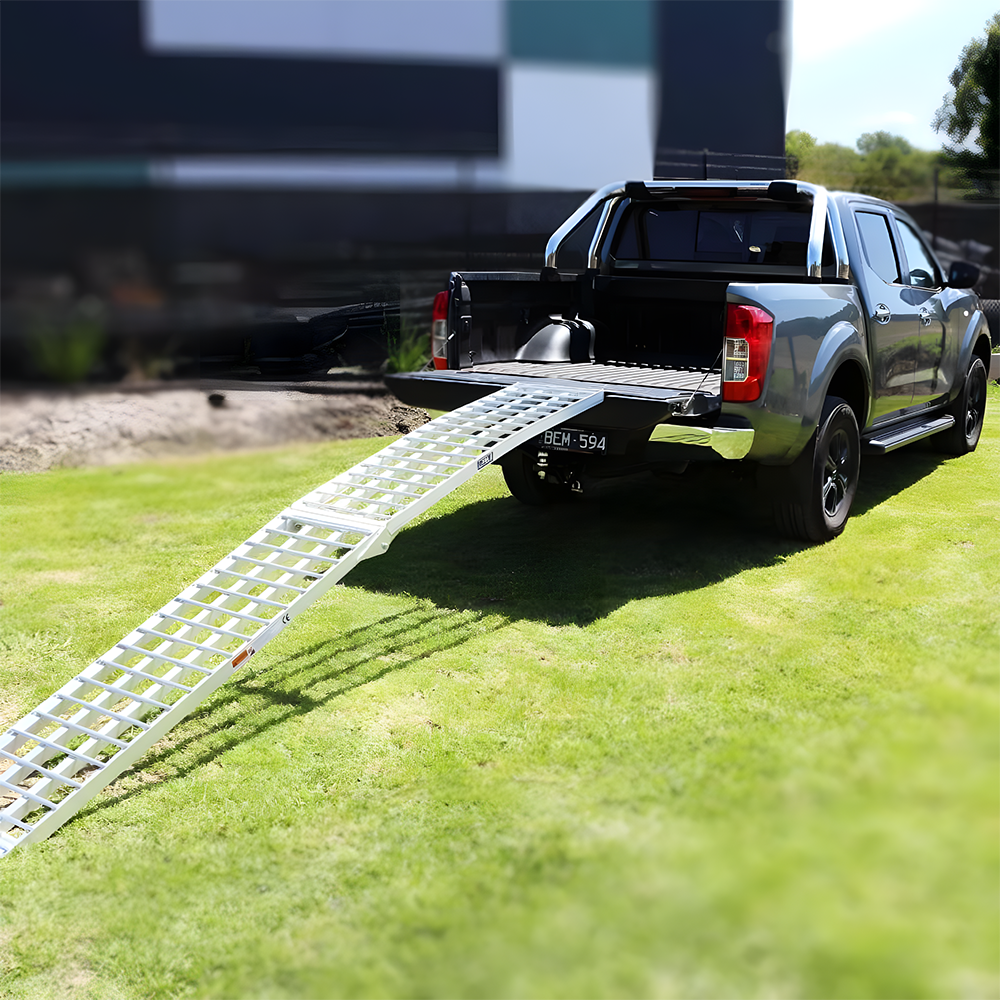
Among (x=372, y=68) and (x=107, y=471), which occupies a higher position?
(x=372, y=68)

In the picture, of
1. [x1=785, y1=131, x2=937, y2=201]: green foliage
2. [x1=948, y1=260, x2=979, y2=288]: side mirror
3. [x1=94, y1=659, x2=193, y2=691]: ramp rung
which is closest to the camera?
[x1=94, y1=659, x2=193, y2=691]: ramp rung

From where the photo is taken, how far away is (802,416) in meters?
5.76

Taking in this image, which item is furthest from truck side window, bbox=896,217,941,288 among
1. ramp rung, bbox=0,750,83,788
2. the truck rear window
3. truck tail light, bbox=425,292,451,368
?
ramp rung, bbox=0,750,83,788

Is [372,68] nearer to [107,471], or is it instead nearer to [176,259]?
[176,259]

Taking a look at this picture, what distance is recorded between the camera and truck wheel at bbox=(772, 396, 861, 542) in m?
6.01

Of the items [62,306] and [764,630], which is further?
[62,306]

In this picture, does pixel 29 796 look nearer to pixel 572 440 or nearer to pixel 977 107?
pixel 572 440

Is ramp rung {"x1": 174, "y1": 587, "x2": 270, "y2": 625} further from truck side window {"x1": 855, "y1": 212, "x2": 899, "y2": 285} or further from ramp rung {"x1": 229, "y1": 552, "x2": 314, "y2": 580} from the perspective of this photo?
truck side window {"x1": 855, "y1": 212, "x2": 899, "y2": 285}

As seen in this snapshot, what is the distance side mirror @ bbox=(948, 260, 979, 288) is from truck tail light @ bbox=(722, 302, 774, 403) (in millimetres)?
3103

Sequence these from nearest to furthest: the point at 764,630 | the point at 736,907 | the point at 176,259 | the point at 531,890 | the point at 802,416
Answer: the point at 736,907 → the point at 531,890 → the point at 764,630 → the point at 802,416 → the point at 176,259

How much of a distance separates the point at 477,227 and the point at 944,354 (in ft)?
20.7

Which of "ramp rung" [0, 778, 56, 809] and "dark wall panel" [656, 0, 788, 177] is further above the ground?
"dark wall panel" [656, 0, 788, 177]

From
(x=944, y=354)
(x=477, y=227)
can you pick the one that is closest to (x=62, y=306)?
(x=477, y=227)

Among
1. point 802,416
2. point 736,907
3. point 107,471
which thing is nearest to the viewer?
point 736,907
